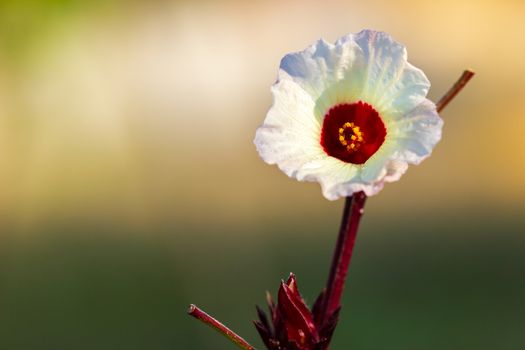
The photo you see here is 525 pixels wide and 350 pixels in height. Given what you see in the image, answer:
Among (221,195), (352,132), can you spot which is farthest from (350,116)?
(221,195)

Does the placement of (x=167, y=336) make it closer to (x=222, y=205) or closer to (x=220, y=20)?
(x=222, y=205)

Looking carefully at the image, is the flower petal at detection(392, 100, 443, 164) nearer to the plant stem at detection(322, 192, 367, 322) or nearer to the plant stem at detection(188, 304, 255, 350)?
the plant stem at detection(322, 192, 367, 322)

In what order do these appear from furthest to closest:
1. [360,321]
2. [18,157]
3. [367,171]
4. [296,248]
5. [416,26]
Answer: [416,26], [18,157], [296,248], [360,321], [367,171]

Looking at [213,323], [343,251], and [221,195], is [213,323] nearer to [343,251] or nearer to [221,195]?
[343,251]

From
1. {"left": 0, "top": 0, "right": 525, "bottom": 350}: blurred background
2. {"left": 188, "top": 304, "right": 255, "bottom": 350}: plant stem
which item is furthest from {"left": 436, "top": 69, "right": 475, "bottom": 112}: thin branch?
{"left": 0, "top": 0, "right": 525, "bottom": 350}: blurred background

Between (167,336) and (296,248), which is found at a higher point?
(296,248)

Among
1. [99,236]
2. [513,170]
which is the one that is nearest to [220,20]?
[99,236]

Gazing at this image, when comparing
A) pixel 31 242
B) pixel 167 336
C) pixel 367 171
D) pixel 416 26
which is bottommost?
pixel 167 336
